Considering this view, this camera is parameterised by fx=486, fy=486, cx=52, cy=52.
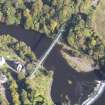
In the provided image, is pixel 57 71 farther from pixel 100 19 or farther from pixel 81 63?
pixel 100 19

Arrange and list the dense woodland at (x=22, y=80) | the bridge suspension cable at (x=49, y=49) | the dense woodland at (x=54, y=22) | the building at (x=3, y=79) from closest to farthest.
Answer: the dense woodland at (x=22, y=80) < the building at (x=3, y=79) < the bridge suspension cable at (x=49, y=49) < the dense woodland at (x=54, y=22)

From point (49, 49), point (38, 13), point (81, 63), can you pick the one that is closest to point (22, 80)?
point (49, 49)

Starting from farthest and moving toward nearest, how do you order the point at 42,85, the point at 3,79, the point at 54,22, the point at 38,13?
the point at 38,13 → the point at 54,22 → the point at 42,85 → the point at 3,79

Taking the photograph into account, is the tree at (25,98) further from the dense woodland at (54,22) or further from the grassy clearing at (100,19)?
the grassy clearing at (100,19)

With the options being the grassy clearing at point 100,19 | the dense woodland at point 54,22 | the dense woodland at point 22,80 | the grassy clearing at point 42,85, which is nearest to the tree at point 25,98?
the dense woodland at point 22,80

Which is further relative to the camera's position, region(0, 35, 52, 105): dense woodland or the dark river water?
the dark river water

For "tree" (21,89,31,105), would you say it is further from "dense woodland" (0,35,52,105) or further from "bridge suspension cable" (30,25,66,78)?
"bridge suspension cable" (30,25,66,78)

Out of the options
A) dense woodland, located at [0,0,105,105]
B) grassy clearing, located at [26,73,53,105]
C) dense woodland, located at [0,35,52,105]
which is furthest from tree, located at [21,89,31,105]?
dense woodland, located at [0,0,105,105]

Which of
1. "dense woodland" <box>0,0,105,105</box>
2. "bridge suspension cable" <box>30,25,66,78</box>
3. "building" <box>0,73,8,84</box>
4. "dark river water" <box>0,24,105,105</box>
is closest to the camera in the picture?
"building" <box>0,73,8,84</box>

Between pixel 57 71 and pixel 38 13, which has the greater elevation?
pixel 38 13
